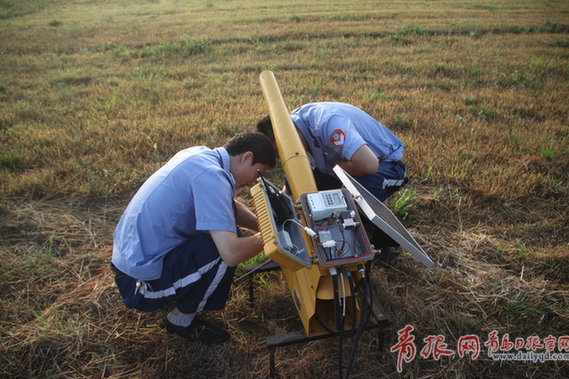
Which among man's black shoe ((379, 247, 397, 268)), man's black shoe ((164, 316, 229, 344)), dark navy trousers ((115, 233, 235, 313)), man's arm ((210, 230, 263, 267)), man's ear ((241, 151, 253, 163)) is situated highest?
man's ear ((241, 151, 253, 163))

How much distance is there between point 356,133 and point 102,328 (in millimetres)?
2630

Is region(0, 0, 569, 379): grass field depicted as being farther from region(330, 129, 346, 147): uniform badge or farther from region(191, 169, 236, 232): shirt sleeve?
region(330, 129, 346, 147): uniform badge

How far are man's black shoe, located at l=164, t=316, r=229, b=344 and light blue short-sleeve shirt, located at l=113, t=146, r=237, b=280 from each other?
0.54 m

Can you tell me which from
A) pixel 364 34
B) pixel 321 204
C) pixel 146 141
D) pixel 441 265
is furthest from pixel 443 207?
pixel 364 34

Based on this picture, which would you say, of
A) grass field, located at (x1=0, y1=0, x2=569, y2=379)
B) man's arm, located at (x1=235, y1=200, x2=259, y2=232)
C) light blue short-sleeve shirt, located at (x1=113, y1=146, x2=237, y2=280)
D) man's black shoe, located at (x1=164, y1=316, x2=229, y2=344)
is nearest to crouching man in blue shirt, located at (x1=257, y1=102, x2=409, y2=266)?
grass field, located at (x1=0, y1=0, x2=569, y2=379)

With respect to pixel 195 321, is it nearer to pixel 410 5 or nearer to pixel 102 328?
pixel 102 328

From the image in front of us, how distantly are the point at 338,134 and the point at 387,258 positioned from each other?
1246mm

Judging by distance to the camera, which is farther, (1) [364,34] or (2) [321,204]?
(1) [364,34]

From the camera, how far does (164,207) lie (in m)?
2.51

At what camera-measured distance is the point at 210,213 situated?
7.63ft

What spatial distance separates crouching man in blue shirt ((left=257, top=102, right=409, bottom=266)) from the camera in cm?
325

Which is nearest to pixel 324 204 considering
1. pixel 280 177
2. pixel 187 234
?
pixel 187 234

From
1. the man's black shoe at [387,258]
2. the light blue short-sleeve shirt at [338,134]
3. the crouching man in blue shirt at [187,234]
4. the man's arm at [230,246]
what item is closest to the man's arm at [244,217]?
the crouching man in blue shirt at [187,234]

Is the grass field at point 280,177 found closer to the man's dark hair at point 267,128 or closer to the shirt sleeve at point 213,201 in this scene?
the shirt sleeve at point 213,201
